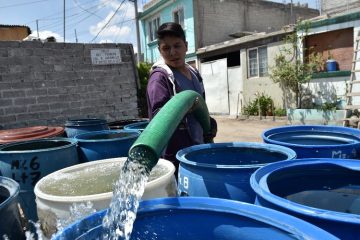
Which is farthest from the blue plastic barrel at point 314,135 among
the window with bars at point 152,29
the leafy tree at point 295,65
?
the window with bars at point 152,29

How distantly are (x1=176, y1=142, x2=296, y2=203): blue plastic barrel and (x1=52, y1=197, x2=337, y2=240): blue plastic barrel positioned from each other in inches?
13.7

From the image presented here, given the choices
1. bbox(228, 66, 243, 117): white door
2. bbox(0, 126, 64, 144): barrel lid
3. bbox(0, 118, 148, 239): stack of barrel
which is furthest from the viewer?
bbox(228, 66, 243, 117): white door

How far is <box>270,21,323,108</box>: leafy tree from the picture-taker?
10.0 meters

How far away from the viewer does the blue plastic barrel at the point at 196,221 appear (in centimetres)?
98

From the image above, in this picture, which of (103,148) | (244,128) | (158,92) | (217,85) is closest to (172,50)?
(158,92)

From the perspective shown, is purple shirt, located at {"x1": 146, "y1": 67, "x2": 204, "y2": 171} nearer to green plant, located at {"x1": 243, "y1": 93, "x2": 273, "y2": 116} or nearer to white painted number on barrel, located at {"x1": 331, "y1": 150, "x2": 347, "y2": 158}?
white painted number on barrel, located at {"x1": 331, "y1": 150, "x2": 347, "y2": 158}

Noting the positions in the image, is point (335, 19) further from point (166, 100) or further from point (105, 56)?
point (166, 100)

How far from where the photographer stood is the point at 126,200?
1.14 metres

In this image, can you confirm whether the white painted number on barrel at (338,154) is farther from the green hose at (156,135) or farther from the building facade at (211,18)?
the building facade at (211,18)

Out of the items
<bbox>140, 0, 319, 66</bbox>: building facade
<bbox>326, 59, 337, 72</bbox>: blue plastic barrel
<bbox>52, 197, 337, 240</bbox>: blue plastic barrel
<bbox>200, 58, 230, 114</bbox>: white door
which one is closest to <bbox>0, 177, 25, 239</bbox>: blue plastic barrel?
<bbox>52, 197, 337, 240</bbox>: blue plastic barrel

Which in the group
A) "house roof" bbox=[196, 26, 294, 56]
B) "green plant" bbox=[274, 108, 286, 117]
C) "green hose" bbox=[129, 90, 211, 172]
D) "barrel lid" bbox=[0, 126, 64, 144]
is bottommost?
"green plant" bbox=[274, 108, 286, 117]

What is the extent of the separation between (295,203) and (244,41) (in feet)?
39.8

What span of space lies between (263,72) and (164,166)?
11274 mm

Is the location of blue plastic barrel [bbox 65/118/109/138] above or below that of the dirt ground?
above
